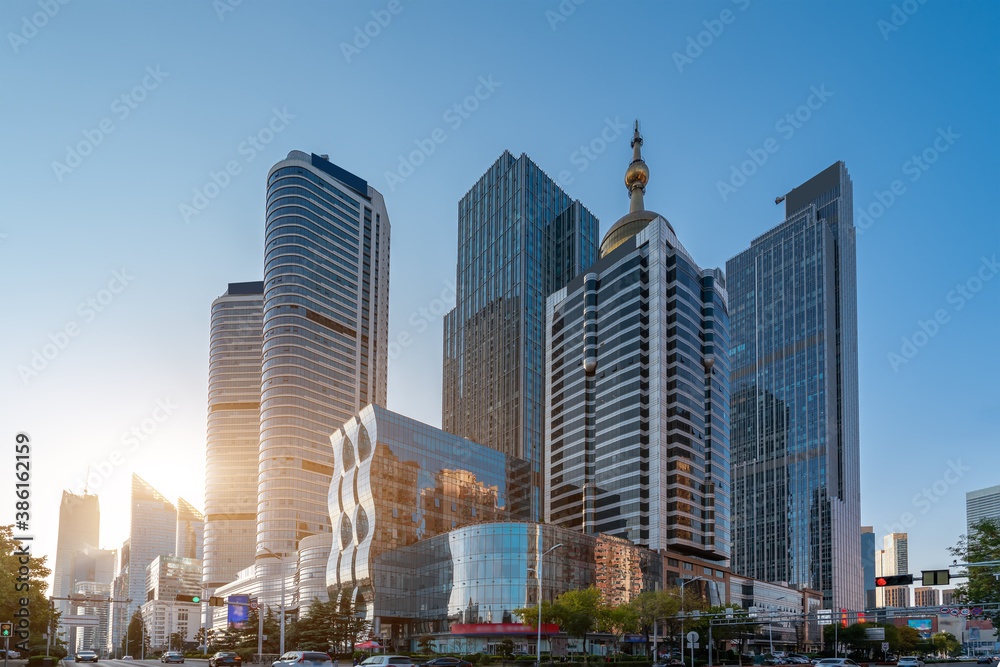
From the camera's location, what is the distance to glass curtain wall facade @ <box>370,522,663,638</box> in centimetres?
10412

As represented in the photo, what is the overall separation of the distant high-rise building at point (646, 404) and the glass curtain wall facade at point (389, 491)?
18706mm

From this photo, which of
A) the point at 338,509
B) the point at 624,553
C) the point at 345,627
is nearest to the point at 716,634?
the point at 624,553

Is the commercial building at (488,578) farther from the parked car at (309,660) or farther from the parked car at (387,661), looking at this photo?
the parked car at (387,661)

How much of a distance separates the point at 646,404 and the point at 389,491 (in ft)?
152

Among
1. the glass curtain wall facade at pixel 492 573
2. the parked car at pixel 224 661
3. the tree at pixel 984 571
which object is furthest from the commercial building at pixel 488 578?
the tree at pixel 984 571

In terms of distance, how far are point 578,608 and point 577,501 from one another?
7237 centimetres

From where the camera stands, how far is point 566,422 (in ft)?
532

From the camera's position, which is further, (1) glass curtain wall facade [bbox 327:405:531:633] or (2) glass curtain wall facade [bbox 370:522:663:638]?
(1) glass curtain wall facade [bbox 327:405:531:633]

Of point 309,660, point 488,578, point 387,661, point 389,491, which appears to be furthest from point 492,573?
point 387,661

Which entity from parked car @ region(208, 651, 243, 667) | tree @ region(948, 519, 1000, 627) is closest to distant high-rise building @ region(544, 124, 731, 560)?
tree @ region(948, 519, 1000, 627)

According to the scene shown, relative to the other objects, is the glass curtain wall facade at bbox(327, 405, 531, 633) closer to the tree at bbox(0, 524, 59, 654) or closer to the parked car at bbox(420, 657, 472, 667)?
the tree at bbox(0, 524, 59, 654)

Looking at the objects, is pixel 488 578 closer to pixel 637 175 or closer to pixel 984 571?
pixel 984 571

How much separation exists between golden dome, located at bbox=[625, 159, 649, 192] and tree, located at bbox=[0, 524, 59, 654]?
462ft

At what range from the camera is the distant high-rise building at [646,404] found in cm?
13938
